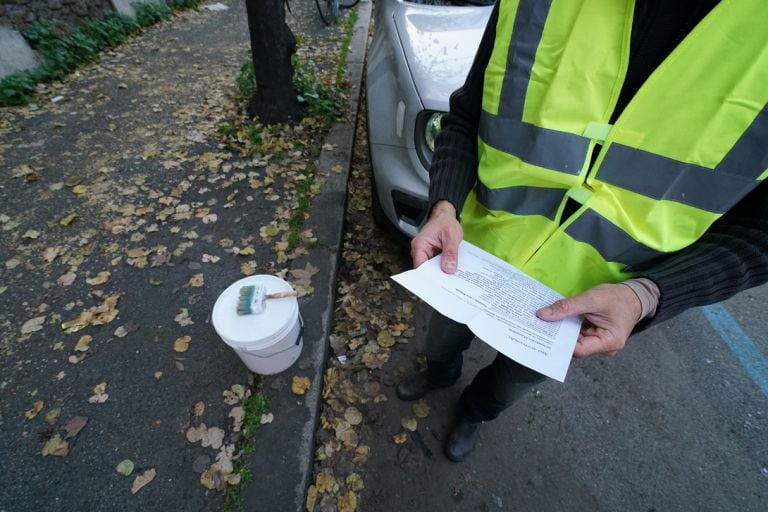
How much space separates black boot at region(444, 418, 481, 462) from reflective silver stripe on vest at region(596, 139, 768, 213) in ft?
4.84

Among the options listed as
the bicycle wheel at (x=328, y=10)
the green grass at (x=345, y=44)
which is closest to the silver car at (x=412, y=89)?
the green grass at (x=345, y=44)

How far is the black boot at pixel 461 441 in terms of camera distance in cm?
191

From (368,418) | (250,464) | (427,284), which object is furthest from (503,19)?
(250,464)

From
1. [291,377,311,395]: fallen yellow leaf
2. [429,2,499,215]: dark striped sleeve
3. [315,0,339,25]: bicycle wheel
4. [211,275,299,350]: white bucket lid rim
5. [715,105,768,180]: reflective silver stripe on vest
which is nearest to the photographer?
[715,105,768,180]: reflective silver stripe on vest

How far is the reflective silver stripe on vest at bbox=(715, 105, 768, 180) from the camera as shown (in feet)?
2.54

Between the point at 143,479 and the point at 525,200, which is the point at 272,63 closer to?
the point at 525,200

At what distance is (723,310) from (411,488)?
2657 millimetres

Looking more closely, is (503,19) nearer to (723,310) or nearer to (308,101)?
(723,310)

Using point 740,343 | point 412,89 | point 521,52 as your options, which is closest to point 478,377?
point 521,52

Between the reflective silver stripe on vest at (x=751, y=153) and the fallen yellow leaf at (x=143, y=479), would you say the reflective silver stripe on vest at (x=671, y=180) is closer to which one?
the reflective silver stripe on vest at (x=751, y=153)

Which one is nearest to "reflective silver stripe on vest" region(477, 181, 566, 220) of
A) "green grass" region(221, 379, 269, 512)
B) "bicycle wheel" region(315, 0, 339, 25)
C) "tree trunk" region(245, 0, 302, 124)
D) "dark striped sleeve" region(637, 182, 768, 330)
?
"dark striped sleeve" region(637, 182, 768, 330)

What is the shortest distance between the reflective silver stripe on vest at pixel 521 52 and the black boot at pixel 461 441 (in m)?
1.61

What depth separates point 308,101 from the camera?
411cm

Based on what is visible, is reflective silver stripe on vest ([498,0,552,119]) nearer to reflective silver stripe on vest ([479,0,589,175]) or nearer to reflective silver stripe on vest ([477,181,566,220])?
reflective silver stripe on vest ([479,0,589,175])
